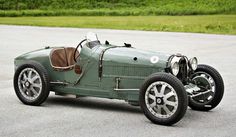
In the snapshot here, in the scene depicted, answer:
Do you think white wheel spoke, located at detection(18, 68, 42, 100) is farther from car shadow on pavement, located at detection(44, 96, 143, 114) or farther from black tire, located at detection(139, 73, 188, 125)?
black tire, located at detection(139, 73, 188, 125)

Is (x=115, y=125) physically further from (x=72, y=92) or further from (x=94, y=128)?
(x=72, y=92)

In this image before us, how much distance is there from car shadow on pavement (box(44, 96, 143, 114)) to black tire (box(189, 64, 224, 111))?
0.86 m

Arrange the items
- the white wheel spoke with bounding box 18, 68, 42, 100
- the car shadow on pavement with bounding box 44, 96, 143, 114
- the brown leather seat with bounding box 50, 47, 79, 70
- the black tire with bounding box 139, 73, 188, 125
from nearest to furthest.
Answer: the black tire with bounding box 139, 73, 188, 125 → the white wheel spoke with bounding box 18, 68, 42, 100 → the car shadow on pavement with bounding box 44, 96, 143, 114 → the brown leather seat with bounding box 50, 47, 79, 70

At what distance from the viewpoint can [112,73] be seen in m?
8.95

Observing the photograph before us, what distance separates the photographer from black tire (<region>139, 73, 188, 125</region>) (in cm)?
802

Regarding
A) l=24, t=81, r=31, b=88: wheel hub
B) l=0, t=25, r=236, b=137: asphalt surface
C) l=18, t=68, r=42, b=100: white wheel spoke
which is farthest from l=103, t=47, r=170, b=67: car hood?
l=24, t=81, r=31, b=88: wheel hub

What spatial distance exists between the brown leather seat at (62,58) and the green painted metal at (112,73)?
19 cm

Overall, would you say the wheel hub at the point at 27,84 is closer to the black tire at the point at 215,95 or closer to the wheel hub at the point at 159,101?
the wheel hub at the point at 159,101

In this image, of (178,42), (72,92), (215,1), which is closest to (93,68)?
(72,92)

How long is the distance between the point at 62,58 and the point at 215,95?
7.99 feet

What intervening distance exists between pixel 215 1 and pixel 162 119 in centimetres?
5984

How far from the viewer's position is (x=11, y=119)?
8.65 metres

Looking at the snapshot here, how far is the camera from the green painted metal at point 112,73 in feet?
28.7

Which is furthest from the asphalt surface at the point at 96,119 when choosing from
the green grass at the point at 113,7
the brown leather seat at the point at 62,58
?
the green grass at the point at 113,7
